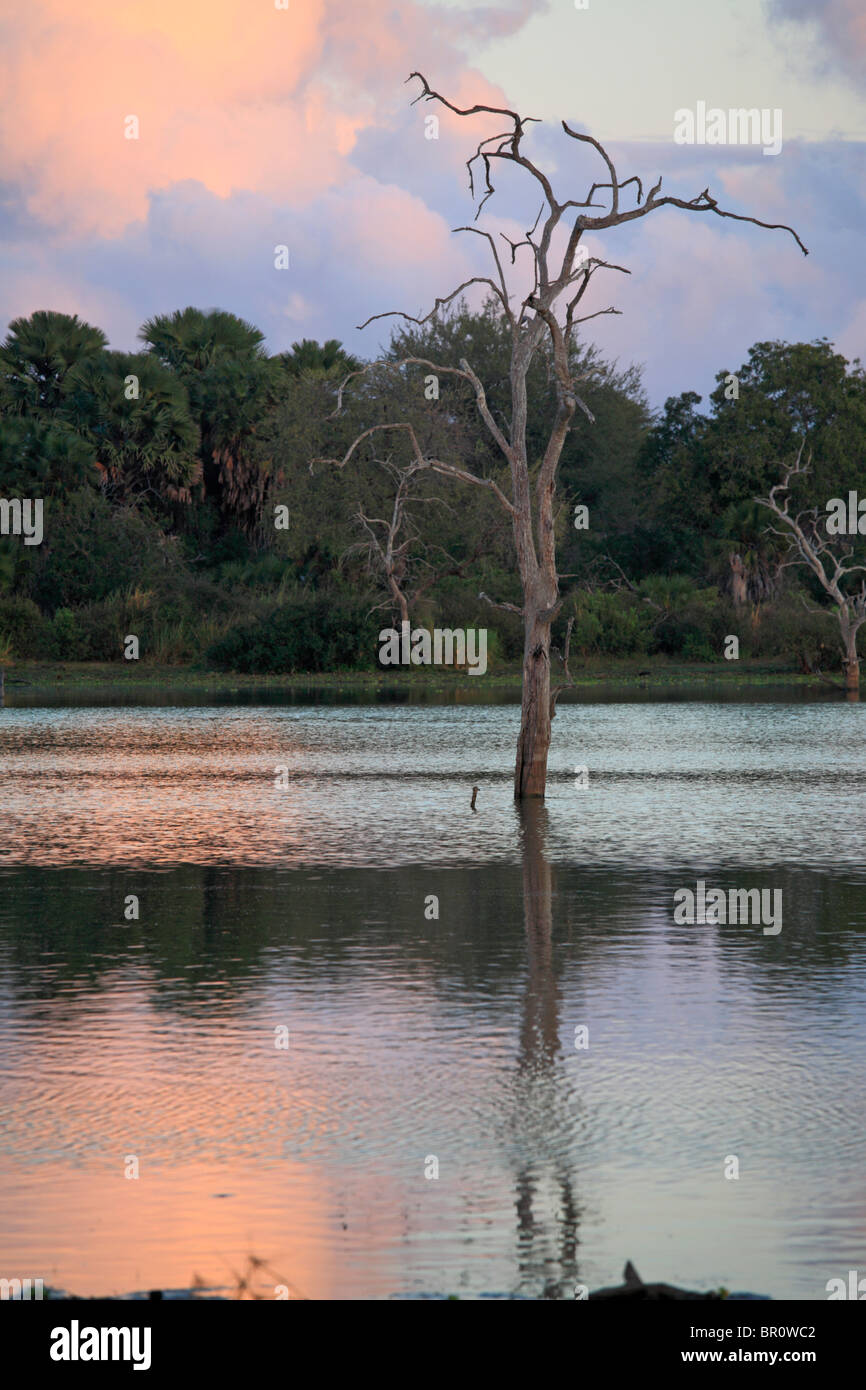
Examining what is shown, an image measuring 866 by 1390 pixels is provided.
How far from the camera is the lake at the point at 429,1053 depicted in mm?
6059

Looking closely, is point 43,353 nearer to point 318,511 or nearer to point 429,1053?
point 318,511

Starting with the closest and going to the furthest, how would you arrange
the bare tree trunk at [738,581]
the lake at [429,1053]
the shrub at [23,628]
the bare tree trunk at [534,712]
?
1. the lake at [429,1053]
2. the bare tree trunk at [534,712]
3. the shrub at [23,628]
4. the bare tree trunk at [738,581]

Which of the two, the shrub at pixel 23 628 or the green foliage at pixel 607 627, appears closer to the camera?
the shrub at pixel 23 628

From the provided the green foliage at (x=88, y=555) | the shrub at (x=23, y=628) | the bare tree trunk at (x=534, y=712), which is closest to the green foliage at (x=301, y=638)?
the green foliage at (x=88, y=555)

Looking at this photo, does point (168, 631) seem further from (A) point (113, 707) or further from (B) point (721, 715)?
(B) point (721, 715)

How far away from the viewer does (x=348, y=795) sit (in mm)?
23453

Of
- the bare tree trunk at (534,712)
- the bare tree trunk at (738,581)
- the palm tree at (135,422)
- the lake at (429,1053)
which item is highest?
the palm tree at (135,422)

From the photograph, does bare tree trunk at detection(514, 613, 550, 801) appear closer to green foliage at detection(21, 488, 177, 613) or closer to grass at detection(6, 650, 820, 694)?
grass at detection(6, 650, 820, 694)

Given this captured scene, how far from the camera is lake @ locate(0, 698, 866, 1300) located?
6059mm

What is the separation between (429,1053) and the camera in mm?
8930

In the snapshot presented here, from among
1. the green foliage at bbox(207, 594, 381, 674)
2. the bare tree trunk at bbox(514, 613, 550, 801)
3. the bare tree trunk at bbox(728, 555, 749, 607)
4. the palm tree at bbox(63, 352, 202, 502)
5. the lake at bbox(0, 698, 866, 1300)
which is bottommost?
the lake at bbox(0, 698, 866, 1300)

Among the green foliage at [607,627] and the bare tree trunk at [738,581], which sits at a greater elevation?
the bare tree trunk at [738,581]

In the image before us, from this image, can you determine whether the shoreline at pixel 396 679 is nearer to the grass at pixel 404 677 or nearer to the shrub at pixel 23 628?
the grass at pixel 404 677

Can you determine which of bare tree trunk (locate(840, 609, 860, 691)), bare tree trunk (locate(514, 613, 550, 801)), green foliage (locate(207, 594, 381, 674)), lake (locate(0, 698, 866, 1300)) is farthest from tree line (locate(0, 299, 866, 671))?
lake (locate(0, 698, 866, 1300))
